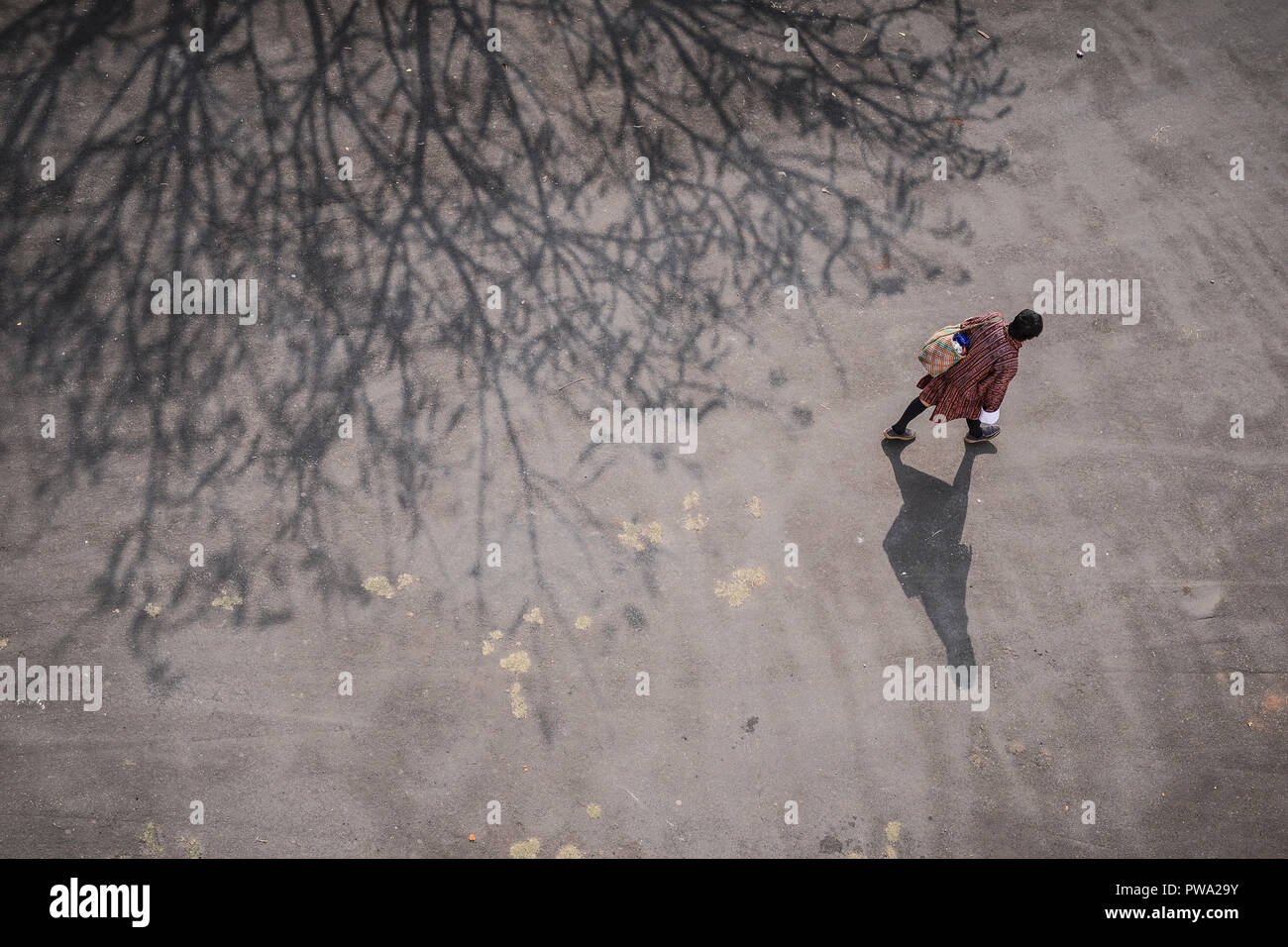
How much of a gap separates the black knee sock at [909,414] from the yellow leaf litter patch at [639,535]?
6.71ft

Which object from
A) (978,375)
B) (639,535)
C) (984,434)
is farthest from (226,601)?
(984,434)

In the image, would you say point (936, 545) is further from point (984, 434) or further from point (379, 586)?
point (379, 586)

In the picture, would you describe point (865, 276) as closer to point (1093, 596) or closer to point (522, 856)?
point (1093, 596)

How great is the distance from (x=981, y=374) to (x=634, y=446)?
2655 millimetres

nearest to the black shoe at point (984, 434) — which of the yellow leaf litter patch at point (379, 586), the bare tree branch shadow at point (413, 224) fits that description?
the bare tree branch shadow at point (413, 224)

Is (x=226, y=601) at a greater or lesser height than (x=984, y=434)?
lesser

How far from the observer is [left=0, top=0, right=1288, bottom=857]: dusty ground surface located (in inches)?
246

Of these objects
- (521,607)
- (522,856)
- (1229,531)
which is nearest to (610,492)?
(521,607)

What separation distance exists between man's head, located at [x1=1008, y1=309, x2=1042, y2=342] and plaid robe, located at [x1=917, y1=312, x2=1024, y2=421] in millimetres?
124

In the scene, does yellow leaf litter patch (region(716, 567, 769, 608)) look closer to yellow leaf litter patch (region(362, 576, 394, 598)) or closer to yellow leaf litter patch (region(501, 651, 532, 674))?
yellow leaf litter patch (region(501, 651, 532, 674))

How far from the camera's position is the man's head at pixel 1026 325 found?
5.58 m

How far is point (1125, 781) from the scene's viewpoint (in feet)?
20.6

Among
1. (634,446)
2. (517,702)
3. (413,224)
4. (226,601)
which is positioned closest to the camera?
(517,702)

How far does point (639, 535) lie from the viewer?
664 centimetres
